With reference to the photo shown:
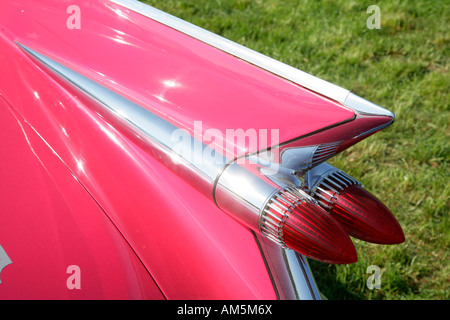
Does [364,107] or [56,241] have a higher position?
[364,107]

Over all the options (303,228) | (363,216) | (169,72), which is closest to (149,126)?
(169,72)

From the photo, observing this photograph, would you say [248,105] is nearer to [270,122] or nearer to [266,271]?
[270,122]

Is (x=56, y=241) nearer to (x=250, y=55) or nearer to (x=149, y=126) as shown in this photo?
(x=149, y=126)

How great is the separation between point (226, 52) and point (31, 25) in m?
0.72

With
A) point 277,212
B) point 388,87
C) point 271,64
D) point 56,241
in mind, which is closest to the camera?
point 277,212

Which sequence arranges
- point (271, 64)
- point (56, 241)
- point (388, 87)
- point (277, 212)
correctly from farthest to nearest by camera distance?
point (388, 87)
point (271, 64)
point (56, 241)
point (277, 212)

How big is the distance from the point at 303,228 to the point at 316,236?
0.04 meters

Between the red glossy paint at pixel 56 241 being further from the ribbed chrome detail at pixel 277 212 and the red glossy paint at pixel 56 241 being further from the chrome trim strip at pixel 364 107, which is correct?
the chrome trim strip at pixel 364 107

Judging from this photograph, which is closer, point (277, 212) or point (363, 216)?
point (277, 212)

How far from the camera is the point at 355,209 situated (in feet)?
3.66

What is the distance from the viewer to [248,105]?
1186mm

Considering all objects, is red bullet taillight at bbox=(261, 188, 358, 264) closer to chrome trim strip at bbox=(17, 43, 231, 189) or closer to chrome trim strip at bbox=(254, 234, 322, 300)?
chrome trim strip at bbox=(254, 234, 322, 300)

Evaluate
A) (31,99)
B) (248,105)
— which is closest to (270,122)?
(248,105)

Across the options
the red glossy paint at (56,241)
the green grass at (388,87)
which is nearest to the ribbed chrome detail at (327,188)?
the red glossy paint at (56,241)
